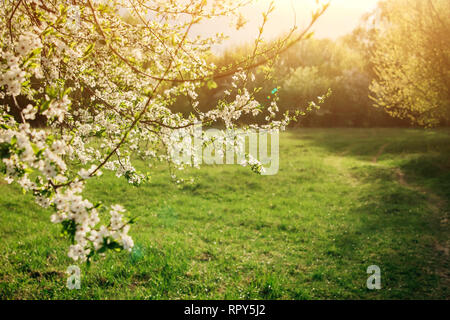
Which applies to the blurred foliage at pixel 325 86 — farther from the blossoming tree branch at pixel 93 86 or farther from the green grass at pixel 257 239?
the blossoming tree branch at pixel 93 86

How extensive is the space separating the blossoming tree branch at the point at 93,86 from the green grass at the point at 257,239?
1.43 m

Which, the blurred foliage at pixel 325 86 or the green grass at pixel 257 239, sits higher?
the blurred foliage at pixel 325 86

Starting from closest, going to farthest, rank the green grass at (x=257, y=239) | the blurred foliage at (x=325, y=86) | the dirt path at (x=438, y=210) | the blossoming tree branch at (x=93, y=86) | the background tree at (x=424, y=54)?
the blossoming tree branch at (x=93, y=86) < the green grass at (x=257, y=239) < the dirt path at (x=438, y=210) < the background tree at (x=424, y=54) < the blurred foliage at (x=325, y=86)

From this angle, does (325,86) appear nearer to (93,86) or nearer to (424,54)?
(424,54)

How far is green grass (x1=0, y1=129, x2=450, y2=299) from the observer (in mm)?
6574

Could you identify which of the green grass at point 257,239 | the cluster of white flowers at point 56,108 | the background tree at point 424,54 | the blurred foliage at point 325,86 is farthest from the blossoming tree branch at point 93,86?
the blurred foliage at point 325,86

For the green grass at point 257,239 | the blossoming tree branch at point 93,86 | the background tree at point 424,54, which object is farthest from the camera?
the background tree at point 424,54

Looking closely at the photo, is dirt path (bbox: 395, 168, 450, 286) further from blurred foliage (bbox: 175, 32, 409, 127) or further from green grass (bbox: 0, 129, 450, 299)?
blurred foliage (bbox: 175, 32, 409, 127)

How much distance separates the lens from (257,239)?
9242 millimetres

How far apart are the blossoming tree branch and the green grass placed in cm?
143

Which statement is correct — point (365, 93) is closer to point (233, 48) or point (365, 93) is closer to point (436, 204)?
point (233, 48)

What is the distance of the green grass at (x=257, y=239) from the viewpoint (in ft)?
21.6

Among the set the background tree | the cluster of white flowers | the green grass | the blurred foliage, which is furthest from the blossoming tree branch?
the blurred foliage
